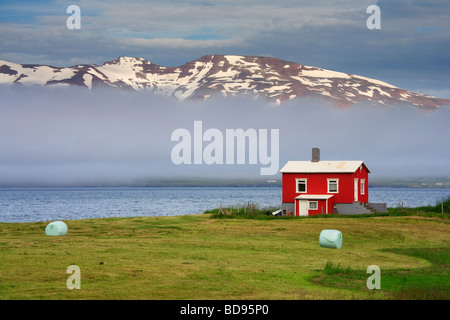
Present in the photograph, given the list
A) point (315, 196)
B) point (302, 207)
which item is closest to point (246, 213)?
point (302, 207)

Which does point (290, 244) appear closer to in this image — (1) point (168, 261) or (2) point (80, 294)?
(1) point (168, 261)

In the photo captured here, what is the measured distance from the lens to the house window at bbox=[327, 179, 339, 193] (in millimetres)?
68312

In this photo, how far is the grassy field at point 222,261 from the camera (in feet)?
72.4

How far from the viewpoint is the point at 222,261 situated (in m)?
29.8

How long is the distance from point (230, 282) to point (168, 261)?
6.12m

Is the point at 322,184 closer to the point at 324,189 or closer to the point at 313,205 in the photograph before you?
the point at 324,189

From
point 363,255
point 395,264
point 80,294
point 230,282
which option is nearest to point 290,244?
point 363,255

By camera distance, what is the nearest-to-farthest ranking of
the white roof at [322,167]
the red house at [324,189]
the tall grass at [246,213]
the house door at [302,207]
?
the tall grass at [246,213], the red house at [324,189], the house door at [302,207], the white roof at [322,167]

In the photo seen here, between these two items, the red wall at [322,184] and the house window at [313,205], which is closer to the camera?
the house window at [313,205]

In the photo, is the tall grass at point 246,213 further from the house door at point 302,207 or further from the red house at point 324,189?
the red house at point 324,189

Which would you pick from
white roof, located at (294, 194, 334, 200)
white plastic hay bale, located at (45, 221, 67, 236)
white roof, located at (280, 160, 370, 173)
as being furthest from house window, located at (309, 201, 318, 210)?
white plastic hay bale, located at (45, 221, 67, 236)

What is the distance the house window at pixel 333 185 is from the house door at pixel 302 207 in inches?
135

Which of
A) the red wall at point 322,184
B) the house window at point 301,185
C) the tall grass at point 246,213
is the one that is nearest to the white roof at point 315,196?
the red wall at point 322,184

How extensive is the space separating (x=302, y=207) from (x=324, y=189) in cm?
347
